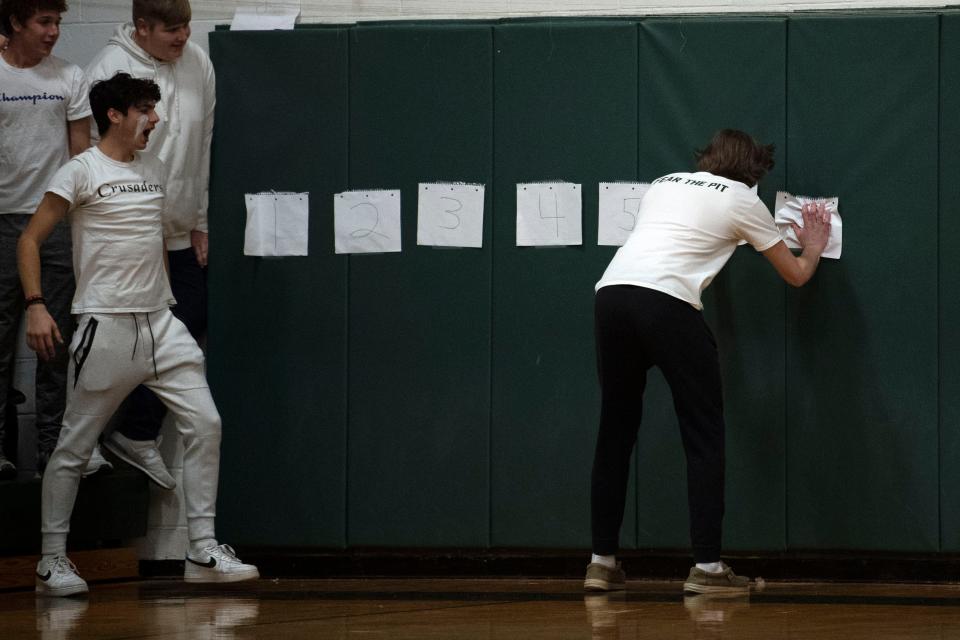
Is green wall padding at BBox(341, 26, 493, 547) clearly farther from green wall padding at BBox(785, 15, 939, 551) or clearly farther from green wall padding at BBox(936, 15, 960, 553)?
green wall padding at BBox(936, 15, 960, 553)

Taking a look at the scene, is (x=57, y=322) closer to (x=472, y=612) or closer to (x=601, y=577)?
(x=472, y=612)

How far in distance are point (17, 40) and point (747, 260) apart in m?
2.60

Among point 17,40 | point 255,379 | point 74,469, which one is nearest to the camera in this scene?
point 74,469

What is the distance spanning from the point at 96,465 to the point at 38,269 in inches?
31.9

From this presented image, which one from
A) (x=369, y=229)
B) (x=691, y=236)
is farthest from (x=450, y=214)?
(x=691, y=236)

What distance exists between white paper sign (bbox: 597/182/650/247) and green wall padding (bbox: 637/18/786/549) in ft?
0.22

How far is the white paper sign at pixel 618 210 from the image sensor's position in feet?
14.0

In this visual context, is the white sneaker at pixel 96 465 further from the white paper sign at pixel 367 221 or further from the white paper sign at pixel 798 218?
the white paper sign at pixel 798 218

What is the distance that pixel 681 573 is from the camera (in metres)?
4.21

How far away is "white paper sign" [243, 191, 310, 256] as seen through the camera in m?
4.46

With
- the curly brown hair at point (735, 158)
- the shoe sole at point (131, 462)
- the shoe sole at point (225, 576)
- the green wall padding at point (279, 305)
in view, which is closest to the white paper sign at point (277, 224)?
the green wall padding at point (279, 305)

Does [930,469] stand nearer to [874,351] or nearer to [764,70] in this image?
[874,351]

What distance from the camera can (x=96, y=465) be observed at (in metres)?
4.25

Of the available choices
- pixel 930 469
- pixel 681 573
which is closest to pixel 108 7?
pixel 681 573
